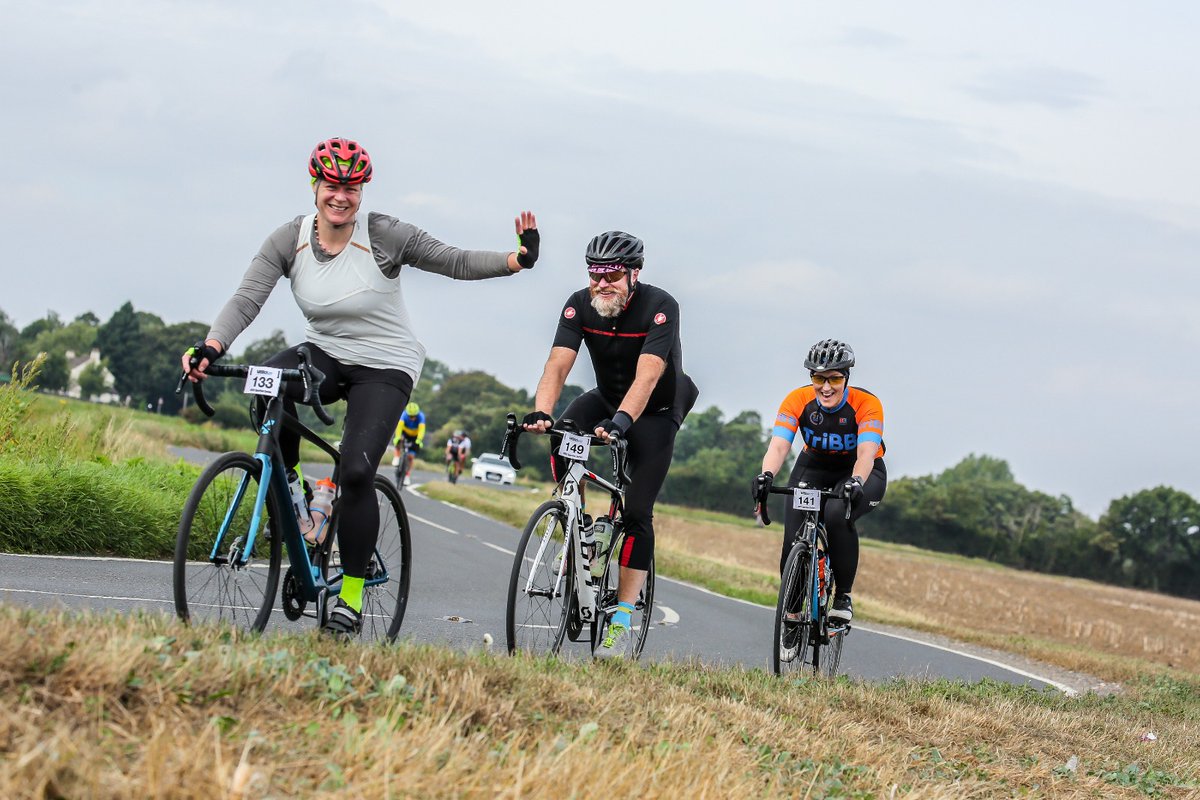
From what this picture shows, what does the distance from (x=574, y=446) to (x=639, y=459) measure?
25.9 inches

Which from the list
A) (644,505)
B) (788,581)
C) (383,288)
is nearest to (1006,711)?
(788,581)

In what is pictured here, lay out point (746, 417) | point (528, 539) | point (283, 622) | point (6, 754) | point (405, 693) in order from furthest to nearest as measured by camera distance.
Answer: point (746, 417) → point (283, 622) → point (528, 539) → point (405, 693) → point (6, 754)

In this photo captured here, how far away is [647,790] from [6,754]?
1.81 metres

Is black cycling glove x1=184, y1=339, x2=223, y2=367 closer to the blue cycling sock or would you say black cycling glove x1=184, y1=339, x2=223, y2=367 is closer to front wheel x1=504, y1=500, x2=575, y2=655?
front wheel x1=504, y1=500, x2=575, y2=655

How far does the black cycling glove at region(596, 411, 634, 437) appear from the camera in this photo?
740cm

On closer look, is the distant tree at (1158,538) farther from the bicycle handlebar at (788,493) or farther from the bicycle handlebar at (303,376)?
the bicycle handlebar at (303,376)

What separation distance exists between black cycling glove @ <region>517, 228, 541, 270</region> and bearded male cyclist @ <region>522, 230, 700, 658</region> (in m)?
1.03

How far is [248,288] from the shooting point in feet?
21.8

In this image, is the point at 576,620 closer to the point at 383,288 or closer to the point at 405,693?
the point at 383,288

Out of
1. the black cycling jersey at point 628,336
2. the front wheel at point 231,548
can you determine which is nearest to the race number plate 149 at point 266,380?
the front wheel at point 231,548

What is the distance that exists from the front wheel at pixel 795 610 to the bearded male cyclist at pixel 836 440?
0.44 ft

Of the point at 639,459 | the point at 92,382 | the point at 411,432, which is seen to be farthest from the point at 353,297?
the point at 92,382

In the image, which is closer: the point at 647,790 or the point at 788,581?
the point at 647,790

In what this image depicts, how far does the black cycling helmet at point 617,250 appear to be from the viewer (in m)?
7.64
